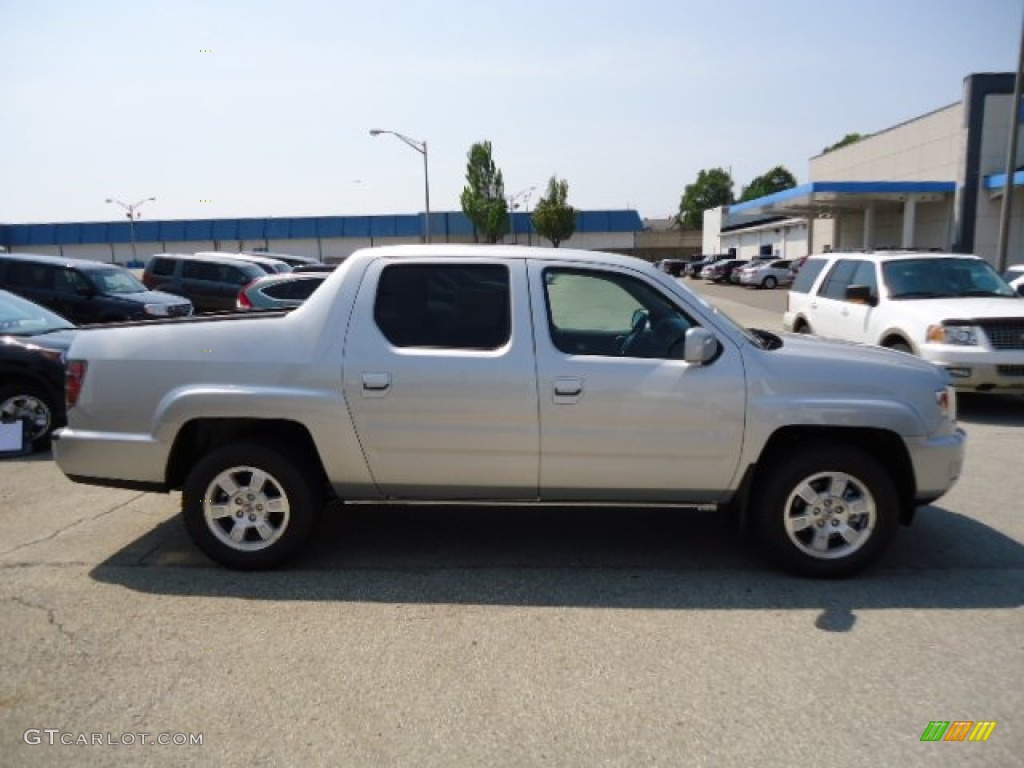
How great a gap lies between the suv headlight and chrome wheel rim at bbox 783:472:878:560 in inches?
204

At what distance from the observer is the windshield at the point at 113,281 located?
41.7 ft

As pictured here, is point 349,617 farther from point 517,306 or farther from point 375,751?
point 517,306

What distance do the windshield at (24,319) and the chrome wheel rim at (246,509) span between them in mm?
4665

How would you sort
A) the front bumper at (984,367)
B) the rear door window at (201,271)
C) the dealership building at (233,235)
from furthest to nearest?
the dealership building at (233,235) → the rear door window at (201,271) → the front bumper at (984,367)

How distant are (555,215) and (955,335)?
65875 mm

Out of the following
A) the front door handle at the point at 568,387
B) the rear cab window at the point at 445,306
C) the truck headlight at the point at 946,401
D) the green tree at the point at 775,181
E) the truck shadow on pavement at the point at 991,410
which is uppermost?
the green tree at the point at 775,181

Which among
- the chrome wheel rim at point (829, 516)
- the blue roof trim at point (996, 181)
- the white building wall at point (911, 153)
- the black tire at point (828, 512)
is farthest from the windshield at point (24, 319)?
the white building wall at point (911, 153)

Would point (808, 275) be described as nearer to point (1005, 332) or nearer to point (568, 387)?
point (1005, 332)

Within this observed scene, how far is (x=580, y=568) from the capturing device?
14.3 feet

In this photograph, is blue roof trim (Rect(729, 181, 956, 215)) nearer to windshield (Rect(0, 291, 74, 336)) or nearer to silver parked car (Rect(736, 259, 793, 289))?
silver parked car (Rect(736, 259, 793, 289))

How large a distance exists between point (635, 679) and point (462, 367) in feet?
5.92

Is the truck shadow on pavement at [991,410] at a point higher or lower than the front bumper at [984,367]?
lower

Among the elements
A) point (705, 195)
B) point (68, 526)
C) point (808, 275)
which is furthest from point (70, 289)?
point (705, 195)

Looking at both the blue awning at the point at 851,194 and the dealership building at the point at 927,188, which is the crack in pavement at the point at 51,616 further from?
the blue awning at the point at 851,194
